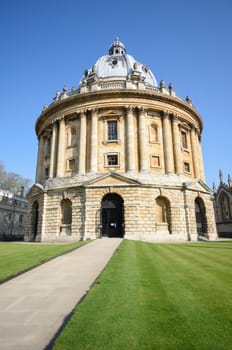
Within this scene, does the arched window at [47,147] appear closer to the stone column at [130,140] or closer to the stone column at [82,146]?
the stone column at [82,146]

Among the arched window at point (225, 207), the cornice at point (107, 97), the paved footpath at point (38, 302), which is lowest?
the paved footpath at point (38, 302)

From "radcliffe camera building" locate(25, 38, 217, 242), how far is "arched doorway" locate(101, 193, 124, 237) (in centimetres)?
11

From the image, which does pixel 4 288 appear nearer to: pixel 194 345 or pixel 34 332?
pixel 34 332

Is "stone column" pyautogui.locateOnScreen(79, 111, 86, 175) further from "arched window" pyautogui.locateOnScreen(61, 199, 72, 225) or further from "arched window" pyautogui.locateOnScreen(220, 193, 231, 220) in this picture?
"arched window" pyautogui.locateOnScreen(220, 193, 231, 220)

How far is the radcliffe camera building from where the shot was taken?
24.9 metres

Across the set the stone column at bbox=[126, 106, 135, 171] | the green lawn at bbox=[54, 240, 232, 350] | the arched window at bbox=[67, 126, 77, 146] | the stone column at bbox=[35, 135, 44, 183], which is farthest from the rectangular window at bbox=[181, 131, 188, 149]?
the green lawn at bbox=[54, 240, 232, 350]

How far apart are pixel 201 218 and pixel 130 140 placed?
14.2 metres

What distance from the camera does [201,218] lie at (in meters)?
30.3

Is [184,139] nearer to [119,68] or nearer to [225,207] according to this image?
[119,68]

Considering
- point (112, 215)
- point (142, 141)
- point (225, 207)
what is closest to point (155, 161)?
point (142, 141)

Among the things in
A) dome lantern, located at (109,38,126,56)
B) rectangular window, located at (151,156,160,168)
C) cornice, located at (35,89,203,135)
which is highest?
dome lantern, located at (109,38,126,56)

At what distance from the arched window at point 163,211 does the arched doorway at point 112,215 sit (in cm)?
424

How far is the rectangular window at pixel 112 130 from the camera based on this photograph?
28889 millimetres

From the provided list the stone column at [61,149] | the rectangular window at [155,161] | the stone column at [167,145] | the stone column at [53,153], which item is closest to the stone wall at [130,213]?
the stone column at [61,149]
